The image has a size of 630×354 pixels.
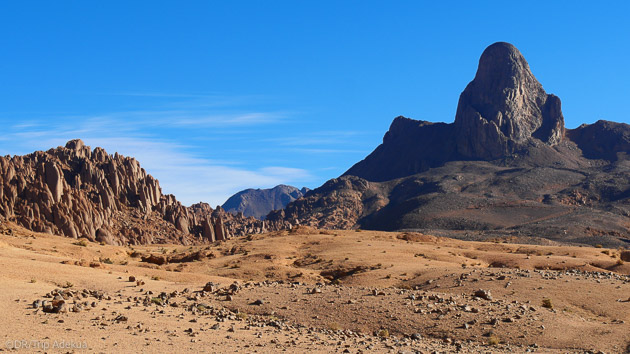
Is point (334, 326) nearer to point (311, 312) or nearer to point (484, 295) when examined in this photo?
point (311, 312)

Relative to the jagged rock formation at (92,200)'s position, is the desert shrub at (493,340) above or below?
below

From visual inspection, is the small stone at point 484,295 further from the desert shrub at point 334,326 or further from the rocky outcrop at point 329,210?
the rocky outcrop at point 329,210

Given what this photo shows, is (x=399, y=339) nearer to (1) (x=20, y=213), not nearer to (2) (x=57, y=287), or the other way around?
(2) (x=57, y=287)

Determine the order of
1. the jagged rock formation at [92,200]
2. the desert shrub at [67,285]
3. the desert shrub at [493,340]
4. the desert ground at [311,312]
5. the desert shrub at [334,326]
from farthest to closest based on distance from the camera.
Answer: the jagged rock formation at [92,200], the desert shrub at [67,285], the desert shrub at [334,326], the desert shrub at [493,340], the desert ground at [311,312]

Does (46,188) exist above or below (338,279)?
above

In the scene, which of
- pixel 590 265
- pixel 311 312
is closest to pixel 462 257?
pixel 590 265

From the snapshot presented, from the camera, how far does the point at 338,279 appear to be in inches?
1519

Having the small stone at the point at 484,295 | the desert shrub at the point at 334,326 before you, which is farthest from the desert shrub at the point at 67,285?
the small stone at the point at 484,295

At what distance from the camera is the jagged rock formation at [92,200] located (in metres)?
84.4

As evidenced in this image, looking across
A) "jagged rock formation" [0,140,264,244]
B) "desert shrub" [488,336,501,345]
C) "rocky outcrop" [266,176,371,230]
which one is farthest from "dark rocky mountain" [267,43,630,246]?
"desert shrub" [488,336,501,345]

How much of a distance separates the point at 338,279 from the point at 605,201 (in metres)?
135

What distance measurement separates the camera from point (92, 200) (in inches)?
3804

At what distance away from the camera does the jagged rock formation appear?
84375 millimetres

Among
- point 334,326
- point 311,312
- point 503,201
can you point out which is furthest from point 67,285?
point 503,201
